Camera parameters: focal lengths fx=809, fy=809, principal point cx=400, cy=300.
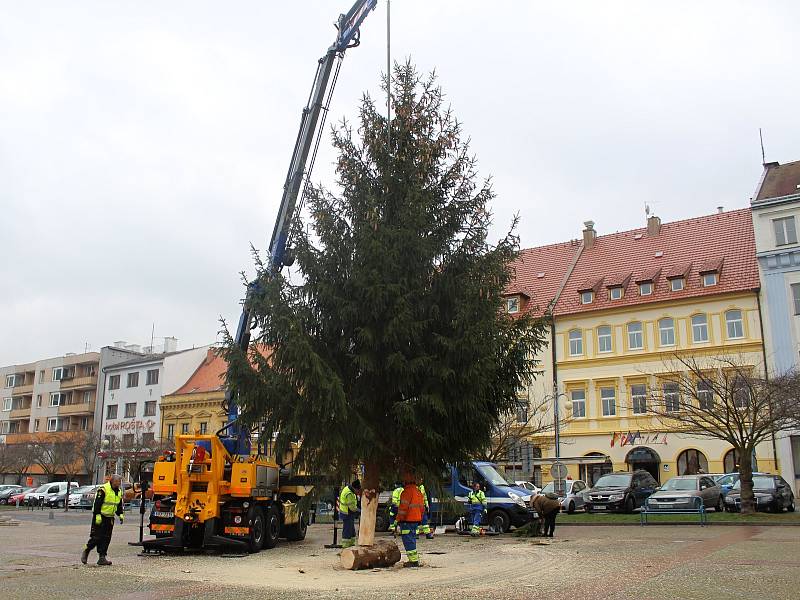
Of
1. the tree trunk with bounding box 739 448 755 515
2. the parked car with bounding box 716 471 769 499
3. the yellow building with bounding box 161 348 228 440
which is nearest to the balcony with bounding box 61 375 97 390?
the yellow building with bounding box 161 348 228 440

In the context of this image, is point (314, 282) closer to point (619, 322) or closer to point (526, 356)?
point (526, 356)

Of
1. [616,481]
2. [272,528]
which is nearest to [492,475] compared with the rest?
[272,528]

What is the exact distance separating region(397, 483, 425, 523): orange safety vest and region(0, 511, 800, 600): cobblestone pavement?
885mm

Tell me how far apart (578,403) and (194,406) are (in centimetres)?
3062

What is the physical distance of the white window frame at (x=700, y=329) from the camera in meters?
42.8

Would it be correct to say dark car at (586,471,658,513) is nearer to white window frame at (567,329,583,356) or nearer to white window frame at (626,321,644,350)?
white window frame at (626,321,644,350)

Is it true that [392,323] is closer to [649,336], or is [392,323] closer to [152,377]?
[649,336]

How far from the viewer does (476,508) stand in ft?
74.9

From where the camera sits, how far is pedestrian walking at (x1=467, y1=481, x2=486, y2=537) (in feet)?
73.3

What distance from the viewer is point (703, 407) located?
27.4 meters

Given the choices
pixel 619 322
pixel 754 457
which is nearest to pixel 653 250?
pixel 619 322

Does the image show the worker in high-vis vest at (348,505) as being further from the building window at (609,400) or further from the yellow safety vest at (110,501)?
the building window at (609,400)

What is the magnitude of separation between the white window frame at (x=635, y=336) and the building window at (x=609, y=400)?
269 cm

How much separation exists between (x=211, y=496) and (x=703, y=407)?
17.4 meters
